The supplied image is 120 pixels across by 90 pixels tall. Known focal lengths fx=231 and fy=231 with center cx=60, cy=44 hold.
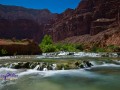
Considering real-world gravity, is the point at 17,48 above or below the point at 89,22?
below

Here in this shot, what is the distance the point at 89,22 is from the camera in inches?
5433

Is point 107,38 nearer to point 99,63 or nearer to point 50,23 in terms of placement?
point 99,63

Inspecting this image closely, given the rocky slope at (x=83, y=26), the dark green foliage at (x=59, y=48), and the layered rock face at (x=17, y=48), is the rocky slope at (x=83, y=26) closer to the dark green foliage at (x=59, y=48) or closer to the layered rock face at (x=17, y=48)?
the dark green foliage at (x=59, y=48)

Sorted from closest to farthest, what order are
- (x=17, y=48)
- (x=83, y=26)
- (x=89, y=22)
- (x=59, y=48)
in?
(x=17, y=48)
(x=59, y=48)
(x=89, y=22)
(x=83, y=26)

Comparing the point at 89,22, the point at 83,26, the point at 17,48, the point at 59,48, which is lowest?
the point at 17,48

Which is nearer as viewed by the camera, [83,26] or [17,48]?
[17,48]

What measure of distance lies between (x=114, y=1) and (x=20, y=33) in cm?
8101

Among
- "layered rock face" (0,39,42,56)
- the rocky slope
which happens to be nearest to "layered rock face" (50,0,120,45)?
the rocky slope

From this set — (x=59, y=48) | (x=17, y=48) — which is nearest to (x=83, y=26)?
(x=59, y=48)

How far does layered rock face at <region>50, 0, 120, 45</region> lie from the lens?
116625mm

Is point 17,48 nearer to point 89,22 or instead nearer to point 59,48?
point 59,48

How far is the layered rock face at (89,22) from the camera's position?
Result: 117 m

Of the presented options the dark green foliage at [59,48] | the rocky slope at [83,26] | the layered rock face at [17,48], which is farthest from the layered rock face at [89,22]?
the layered rock face at [17,48]

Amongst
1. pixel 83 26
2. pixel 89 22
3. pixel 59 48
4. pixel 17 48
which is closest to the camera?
pixel 17 48
